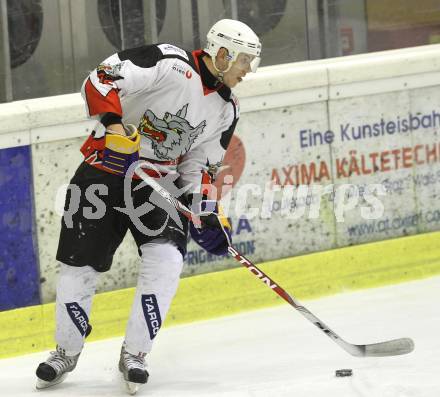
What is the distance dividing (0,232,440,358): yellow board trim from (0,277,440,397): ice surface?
0.19ft

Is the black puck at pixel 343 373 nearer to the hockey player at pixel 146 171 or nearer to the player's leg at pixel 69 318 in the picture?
the hockey player at pixel 146 171

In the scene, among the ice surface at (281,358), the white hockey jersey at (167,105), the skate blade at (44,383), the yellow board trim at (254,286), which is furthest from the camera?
the yellow board trim at (254,286)

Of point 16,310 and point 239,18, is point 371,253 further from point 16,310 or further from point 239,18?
point 16,310

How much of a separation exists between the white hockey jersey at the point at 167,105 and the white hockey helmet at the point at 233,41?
0.35ft

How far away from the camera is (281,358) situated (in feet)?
14.8

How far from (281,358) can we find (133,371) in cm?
67

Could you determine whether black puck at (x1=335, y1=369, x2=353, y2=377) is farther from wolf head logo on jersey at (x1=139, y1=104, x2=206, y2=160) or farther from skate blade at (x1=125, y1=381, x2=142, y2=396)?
wolf head logo on jersey at (x1=139, y1=104, x2=206, y2=160)

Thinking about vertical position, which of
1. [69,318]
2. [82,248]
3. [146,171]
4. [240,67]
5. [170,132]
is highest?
[240,67]

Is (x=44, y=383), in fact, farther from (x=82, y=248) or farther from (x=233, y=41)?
(x=233, y=41)

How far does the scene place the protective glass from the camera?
4.02 meters

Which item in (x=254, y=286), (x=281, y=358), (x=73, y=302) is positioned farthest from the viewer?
(x=254, y=286)

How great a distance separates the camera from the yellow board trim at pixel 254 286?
4.77 metres

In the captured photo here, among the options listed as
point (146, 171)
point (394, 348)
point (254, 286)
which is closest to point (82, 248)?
point (146, 171)

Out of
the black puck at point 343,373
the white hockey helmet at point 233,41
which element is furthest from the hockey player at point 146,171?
the black puck at point 343,373
